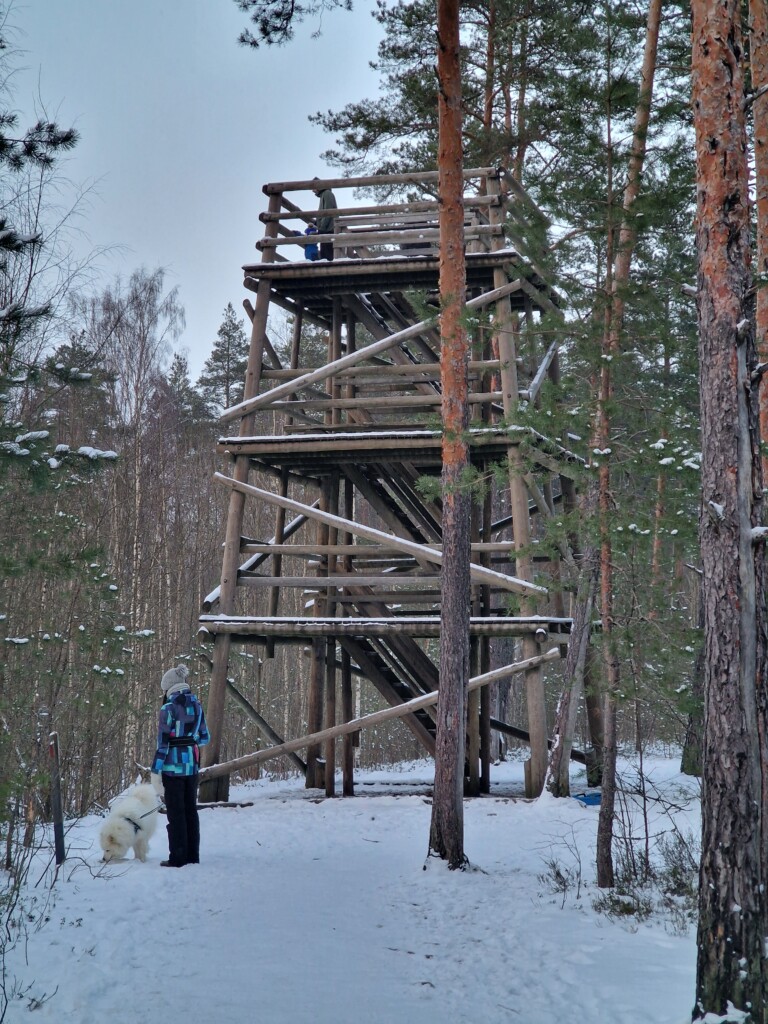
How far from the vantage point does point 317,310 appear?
1526 centimetres

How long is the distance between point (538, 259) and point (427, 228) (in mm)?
5675

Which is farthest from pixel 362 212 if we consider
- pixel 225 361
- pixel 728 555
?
pixel 225 361

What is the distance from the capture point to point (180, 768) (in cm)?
872

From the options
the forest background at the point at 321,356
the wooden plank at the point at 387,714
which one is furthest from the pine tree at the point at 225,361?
the wooden plank at the point at 387,714

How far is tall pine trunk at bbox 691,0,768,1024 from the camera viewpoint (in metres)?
4.44

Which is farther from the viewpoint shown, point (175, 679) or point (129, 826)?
point (175, 679)

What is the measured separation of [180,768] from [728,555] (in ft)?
18.9

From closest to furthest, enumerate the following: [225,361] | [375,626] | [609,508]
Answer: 1. [609,508]
2. [375,626]
3. [225,361]

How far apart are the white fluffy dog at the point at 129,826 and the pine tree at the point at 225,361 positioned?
81.1ft

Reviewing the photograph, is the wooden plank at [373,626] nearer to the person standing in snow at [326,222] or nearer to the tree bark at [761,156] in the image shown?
the tree bark at [761,156]

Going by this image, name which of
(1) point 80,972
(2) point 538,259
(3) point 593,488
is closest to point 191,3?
(2) point 538,259

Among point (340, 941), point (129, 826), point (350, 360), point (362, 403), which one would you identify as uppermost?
point (350, 360)

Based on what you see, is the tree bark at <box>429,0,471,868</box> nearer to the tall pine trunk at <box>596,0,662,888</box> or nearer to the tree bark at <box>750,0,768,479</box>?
the tall pine trunk at <box>596,0,662,888</box>

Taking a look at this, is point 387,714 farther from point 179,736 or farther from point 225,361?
point 225,361
